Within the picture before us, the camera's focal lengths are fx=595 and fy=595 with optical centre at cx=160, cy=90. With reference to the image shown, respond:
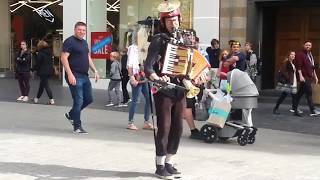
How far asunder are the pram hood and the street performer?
2.49 meters

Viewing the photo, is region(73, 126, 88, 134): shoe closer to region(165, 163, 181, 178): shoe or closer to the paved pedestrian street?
the paved pedestrian street

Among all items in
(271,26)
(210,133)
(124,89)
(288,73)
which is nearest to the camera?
(210,133)

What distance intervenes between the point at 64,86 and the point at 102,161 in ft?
42.0

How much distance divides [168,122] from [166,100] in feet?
0.81

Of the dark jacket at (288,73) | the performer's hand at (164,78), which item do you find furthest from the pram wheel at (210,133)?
the dark jacket at (288,73)

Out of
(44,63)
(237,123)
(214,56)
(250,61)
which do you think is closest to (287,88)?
(250,61)

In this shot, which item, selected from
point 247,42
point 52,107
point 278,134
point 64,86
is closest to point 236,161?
point 278,134

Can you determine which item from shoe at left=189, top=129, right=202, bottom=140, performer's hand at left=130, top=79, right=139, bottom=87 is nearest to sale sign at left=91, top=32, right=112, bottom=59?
performer's hand at left=130, top=79, right=139, bottom=87

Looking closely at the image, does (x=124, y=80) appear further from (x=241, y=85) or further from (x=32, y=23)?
(x=32, y=23)

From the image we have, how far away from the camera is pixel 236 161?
7605 millimetres

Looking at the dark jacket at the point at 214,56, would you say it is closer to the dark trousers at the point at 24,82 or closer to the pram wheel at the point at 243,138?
the dark trousers at the point at 24,82

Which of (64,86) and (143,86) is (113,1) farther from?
(143,86)

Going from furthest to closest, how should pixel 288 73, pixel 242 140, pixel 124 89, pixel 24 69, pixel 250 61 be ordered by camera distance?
pixel 250 61 → pixel 24 69 → pixel 124 89 → pixel 288 73 → pixel 242 140

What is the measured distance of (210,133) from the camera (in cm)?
898
